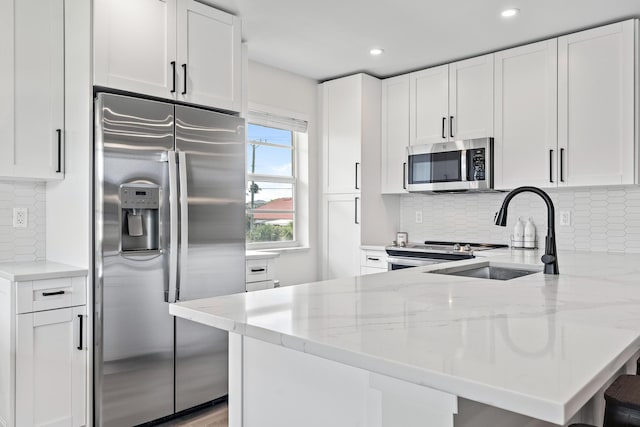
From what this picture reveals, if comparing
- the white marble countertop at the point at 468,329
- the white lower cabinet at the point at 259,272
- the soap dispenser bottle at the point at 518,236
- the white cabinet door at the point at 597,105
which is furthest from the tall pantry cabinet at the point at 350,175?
the white marble countertop at the point at 468,329

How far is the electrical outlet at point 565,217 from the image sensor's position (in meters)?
3.61

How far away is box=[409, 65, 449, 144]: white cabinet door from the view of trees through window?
3.81ft

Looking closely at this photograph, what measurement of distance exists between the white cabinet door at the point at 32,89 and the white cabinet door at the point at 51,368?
0.83m

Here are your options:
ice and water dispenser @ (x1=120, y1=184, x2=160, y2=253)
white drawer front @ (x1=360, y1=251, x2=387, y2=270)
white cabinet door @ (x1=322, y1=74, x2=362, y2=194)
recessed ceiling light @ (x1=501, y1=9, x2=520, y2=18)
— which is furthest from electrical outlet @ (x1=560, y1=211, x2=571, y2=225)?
ice and water dispenser @ (x1=120, y1=184, x2=160, y2=253)

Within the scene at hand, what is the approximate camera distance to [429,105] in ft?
13.5

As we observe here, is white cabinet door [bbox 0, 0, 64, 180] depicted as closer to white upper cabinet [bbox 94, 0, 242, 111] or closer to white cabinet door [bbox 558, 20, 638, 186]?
white upper cabinet [bbox 94, 0, 242, 111]

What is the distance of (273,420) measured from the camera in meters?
1.21

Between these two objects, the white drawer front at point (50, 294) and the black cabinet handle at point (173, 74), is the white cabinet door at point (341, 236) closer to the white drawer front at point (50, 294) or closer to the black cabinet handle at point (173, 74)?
the black cabinet handle at point (173, 74)

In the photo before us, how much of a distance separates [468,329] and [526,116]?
9.99ft

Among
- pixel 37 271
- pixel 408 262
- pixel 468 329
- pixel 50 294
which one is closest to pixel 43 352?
pixel 50 294

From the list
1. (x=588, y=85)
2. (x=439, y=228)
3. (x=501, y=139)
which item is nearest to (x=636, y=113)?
(x=588, y=85)

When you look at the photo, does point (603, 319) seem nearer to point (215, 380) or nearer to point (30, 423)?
point (215, 380)

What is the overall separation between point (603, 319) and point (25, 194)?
9.93 ft

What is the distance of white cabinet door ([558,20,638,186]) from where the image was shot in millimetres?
3086
